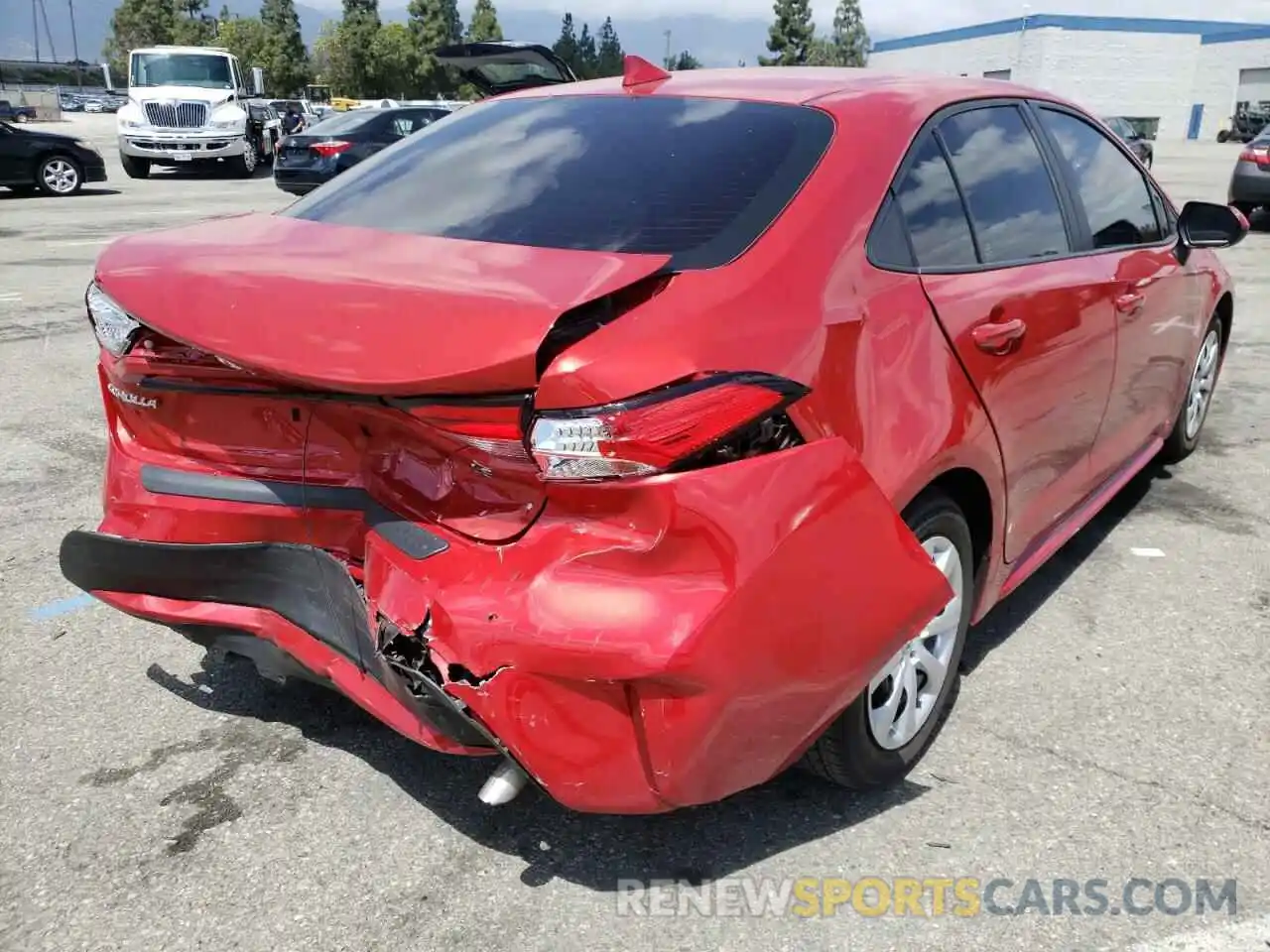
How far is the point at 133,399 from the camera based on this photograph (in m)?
2.61

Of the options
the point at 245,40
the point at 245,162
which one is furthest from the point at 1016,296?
the point at 245,40

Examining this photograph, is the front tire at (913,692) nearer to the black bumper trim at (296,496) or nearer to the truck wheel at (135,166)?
the black bumper trim at (296,496)

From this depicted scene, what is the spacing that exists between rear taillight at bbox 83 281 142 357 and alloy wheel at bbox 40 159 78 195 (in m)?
17.6

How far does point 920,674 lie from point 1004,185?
143 cm

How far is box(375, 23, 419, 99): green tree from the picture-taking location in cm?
8412

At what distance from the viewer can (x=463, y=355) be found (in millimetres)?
1992

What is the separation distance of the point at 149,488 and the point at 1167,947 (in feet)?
8.11

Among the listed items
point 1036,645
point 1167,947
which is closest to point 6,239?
point 1036,645

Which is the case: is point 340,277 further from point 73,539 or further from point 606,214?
point 73,539

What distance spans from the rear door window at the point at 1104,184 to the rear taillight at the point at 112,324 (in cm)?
276

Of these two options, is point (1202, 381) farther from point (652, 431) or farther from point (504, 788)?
point (504, 788)

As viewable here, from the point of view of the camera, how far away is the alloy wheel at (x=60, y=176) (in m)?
17.6

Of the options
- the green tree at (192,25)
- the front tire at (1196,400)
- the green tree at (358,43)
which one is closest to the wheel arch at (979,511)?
the front tire at (1196,400)

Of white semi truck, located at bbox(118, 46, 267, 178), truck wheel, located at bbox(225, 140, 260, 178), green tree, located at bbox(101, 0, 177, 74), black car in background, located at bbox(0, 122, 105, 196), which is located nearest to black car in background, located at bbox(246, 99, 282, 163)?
truck wheel, located at bbox(225, 140, 260, 178)
